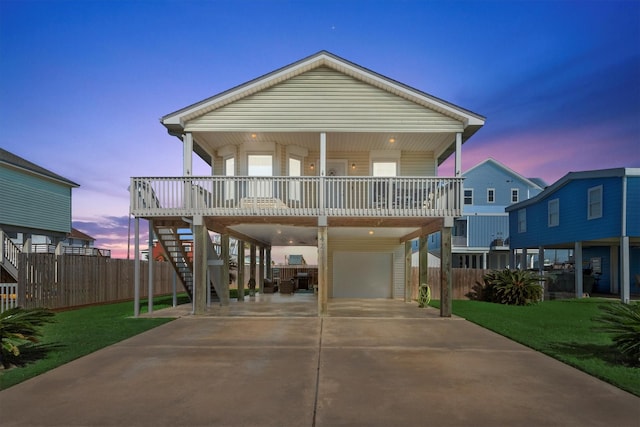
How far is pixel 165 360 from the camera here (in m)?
6.51

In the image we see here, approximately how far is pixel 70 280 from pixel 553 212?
23.1 meters

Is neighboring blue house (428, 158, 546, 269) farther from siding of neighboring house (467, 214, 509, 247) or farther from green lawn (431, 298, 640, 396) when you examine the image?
green lawn (431, 298, 640, 396)

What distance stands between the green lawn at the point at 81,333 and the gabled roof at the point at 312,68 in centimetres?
611

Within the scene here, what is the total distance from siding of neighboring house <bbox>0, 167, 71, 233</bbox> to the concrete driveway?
1615cm

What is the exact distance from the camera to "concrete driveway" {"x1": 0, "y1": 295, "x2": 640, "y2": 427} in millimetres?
4098

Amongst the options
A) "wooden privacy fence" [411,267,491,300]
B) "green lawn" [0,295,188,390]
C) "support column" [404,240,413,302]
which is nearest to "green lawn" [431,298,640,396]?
"support column" [404,240,413,302]

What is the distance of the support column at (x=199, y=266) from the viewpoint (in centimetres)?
1187

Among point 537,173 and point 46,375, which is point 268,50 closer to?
point 46,375

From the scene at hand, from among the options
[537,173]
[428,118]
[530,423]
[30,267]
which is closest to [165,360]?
[530,423]

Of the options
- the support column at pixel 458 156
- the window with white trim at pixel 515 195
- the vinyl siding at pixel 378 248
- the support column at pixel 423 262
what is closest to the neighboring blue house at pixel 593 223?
the window with white trim at pixel 515 195

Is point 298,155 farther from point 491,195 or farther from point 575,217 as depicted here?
point 491,195

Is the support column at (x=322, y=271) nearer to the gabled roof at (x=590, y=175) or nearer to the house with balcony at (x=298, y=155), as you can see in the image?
the house with balcony at (x=298, y=155)

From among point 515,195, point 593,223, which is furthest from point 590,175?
point 515,195

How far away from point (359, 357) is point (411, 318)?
5124mm
